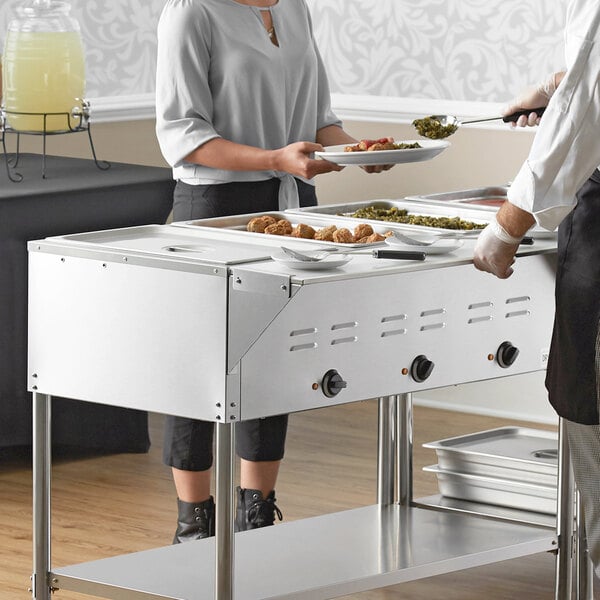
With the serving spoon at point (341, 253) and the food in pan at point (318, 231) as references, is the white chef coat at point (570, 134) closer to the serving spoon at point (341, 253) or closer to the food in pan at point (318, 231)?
the serving spoon at point (341, 253)

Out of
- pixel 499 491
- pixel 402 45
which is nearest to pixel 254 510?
pixel 499 491

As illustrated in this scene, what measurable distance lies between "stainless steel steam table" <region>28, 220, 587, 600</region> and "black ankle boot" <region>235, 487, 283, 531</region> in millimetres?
320

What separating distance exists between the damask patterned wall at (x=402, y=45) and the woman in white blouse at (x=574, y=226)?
2254 mm

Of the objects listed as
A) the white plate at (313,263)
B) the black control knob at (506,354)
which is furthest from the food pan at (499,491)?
the white plate at (313,263)

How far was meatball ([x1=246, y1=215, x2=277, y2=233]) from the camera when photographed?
304cm

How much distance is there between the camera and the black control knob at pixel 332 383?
2641mm

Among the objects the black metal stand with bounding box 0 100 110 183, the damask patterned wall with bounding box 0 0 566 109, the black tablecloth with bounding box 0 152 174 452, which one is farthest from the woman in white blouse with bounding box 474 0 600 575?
the damask patterned wall with bounding box 0 0 566 109

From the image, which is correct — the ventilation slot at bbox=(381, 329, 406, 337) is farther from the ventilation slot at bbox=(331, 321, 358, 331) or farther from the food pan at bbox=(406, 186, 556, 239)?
the food pan at bbox=(406, 186, 556, 239)

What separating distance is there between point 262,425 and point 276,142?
69cm

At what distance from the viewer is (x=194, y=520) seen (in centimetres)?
338

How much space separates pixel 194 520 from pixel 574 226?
126 cm

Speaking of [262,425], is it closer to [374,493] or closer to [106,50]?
[374,493]

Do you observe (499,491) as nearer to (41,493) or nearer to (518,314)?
(518,314)

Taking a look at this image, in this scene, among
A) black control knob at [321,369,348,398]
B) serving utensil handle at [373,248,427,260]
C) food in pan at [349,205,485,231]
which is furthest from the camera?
food in pan at [349,205,485,231]
